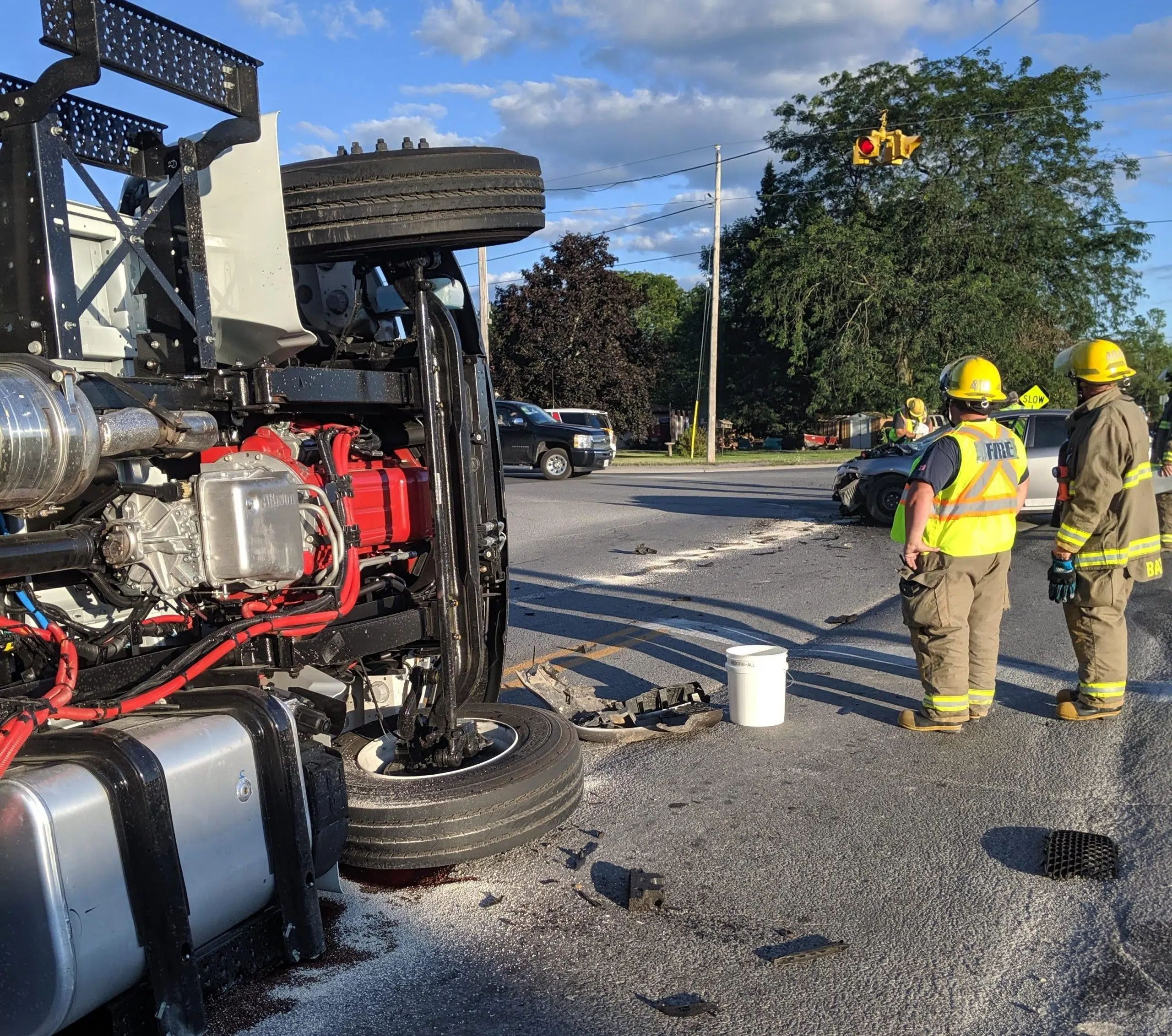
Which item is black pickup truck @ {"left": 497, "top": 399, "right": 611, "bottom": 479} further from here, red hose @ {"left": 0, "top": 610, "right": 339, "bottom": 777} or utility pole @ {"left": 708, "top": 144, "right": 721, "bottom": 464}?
red hose @ {"left": 0, "top": 610, "right": 339, "bottom": 777}

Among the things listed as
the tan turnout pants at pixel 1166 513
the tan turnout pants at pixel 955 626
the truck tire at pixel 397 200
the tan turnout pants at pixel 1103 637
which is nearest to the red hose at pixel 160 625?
the truck tire at pixel 397 200

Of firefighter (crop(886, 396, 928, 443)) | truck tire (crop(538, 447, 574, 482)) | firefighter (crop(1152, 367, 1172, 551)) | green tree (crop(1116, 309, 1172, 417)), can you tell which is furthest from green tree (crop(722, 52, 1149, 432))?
firefighter (crop(1152, 367, 1172, 551))

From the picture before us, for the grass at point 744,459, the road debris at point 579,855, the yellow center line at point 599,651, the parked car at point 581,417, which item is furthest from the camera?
the grass at point 744,459

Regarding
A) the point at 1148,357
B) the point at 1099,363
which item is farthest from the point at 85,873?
the point at 1148,357

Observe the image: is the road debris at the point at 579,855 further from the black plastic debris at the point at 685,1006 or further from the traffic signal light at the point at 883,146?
the traffic signal light at the point at 883,146

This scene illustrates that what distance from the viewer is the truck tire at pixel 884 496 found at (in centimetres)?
1448

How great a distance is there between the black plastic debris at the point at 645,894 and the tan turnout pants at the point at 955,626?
2345 millimetres

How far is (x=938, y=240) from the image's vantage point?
134 ft

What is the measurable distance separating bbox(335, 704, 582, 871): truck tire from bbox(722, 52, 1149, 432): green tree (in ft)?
Answer: 127

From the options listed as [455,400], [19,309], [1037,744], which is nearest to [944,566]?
[1037,744]

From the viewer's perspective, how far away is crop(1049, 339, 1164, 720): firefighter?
5.59 metres

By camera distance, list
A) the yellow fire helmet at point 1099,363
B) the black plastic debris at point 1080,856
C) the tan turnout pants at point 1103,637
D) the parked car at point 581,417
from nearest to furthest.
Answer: the black plastic debris at point 1080,856 → the tan turnout pants at point 1103,637 → the yellow fire helmet at point 1099,363 → the parked car at point 581,417

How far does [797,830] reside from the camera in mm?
4250

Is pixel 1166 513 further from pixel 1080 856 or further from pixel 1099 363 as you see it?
pixel 1080 856
